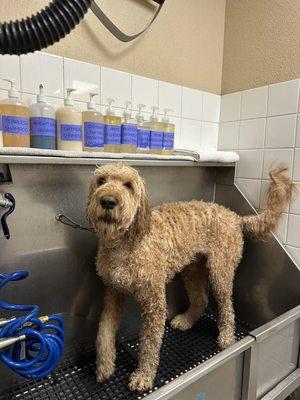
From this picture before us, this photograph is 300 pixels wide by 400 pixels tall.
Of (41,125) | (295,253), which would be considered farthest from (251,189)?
(41,125)

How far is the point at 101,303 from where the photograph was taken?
1192 millimetres

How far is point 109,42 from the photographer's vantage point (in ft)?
3.87

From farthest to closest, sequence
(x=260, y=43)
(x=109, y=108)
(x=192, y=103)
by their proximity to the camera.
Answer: (x=192, y=103) → (x=260, y=43) → (x=109, y=108)

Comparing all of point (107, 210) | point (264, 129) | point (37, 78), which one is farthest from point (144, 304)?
point (264, 129)

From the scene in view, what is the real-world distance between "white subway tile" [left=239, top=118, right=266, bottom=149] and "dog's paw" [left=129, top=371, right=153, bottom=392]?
113 cm

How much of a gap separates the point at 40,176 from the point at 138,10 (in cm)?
86

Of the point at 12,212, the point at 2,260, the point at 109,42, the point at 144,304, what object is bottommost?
the point at 144,304

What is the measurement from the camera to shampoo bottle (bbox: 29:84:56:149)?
927 mm

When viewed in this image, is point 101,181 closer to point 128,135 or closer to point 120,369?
point 128,135

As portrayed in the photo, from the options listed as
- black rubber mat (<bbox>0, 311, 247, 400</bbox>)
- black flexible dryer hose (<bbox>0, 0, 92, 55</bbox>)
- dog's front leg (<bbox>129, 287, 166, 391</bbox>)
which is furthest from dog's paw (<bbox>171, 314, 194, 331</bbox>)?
black flexible dryer hose (<bbox>0, 0, 92, 55</bbox>)

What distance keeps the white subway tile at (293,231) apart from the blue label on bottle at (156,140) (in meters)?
0.68

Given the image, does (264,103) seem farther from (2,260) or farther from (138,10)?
(2,260)

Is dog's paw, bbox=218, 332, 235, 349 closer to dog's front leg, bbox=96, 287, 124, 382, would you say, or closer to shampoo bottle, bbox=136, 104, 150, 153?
dog's front leg, bbox=96, 287, 124, 382

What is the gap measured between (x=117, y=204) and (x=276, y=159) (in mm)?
896
